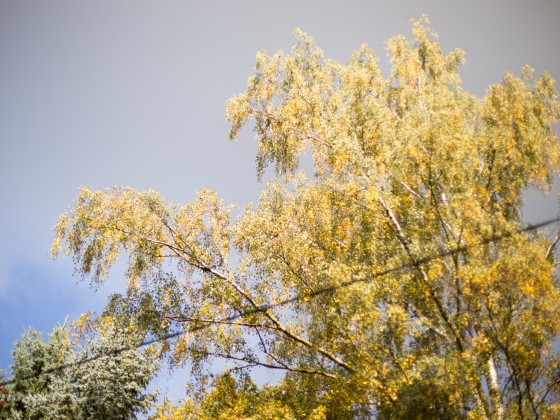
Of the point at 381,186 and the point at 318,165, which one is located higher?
the point at 318,165

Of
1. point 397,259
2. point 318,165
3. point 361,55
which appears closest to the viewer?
point 397,259

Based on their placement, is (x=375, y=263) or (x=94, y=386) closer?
(x=375, y=263)

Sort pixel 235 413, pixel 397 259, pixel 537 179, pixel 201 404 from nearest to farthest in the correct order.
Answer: pixel 397 259
pixel 235 413
pixel 201 404
pixel 537 179

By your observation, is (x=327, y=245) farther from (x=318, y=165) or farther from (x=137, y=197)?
(x=137, y=197)

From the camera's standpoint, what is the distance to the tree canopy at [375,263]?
7.91 m

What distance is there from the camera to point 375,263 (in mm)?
9828

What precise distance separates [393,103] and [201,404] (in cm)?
1158

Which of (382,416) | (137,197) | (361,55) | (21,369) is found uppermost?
(361,55)

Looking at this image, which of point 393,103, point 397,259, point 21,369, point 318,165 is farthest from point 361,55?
point 21,369

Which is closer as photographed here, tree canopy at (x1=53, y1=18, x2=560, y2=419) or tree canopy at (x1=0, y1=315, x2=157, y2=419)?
tree canopy at (x1=53, y1=18, x2=560, y2=419)

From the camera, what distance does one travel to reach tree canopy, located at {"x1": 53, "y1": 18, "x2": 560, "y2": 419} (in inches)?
311

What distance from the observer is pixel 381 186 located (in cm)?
980

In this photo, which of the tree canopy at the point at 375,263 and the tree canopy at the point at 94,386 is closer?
the tree canopy at the point at 375,263

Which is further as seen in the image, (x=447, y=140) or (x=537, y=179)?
(x=537, y=179)
